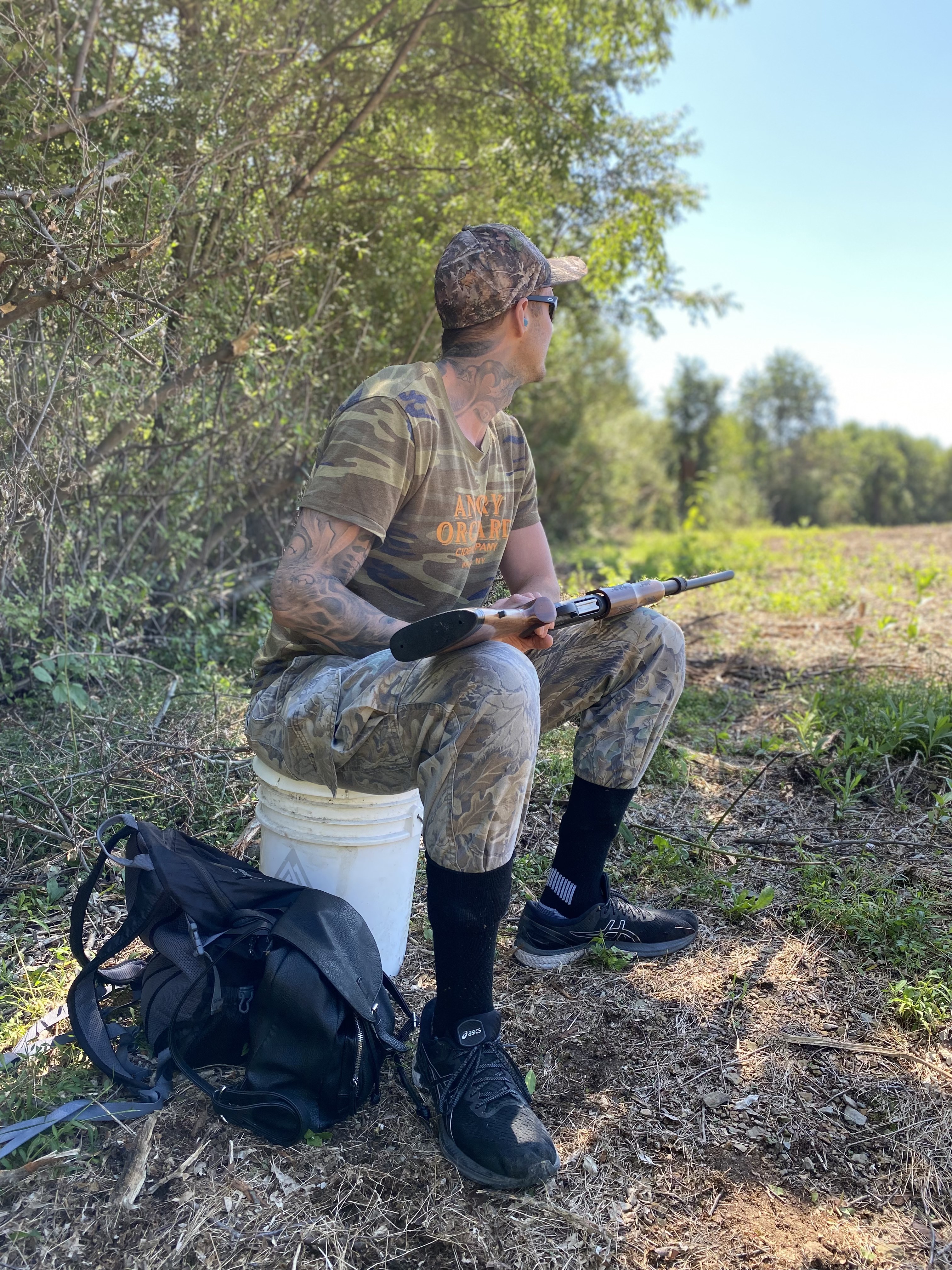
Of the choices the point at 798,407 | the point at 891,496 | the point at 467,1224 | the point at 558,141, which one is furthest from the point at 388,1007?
the point at 798,407

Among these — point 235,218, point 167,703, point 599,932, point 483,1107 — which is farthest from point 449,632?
point 235,218

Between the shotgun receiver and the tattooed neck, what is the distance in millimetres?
531

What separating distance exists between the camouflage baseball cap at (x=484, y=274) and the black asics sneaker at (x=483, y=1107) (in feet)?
5.47

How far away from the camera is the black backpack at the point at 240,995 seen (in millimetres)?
1745

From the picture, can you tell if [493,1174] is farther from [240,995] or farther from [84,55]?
[84,55]

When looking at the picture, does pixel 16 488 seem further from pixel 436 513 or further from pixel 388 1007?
pixel 388 1007

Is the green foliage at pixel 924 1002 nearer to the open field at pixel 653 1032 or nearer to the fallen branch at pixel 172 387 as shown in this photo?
the open field at pixel 653 1032

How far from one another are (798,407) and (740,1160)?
5000 centimetres

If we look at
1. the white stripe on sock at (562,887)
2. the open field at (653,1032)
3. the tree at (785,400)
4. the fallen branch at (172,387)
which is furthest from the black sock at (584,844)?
the tree at (785,400)

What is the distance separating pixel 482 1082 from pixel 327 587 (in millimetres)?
1090

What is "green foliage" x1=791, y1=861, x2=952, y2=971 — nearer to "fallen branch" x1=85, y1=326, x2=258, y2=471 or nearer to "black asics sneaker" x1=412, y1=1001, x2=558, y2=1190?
"black asics sneaker" x1=412, y1=1001, x2=558, y2=1190

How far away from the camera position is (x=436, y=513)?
2195mm

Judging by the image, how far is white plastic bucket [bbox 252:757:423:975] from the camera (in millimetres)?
2094

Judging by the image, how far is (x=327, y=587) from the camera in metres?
2.02
